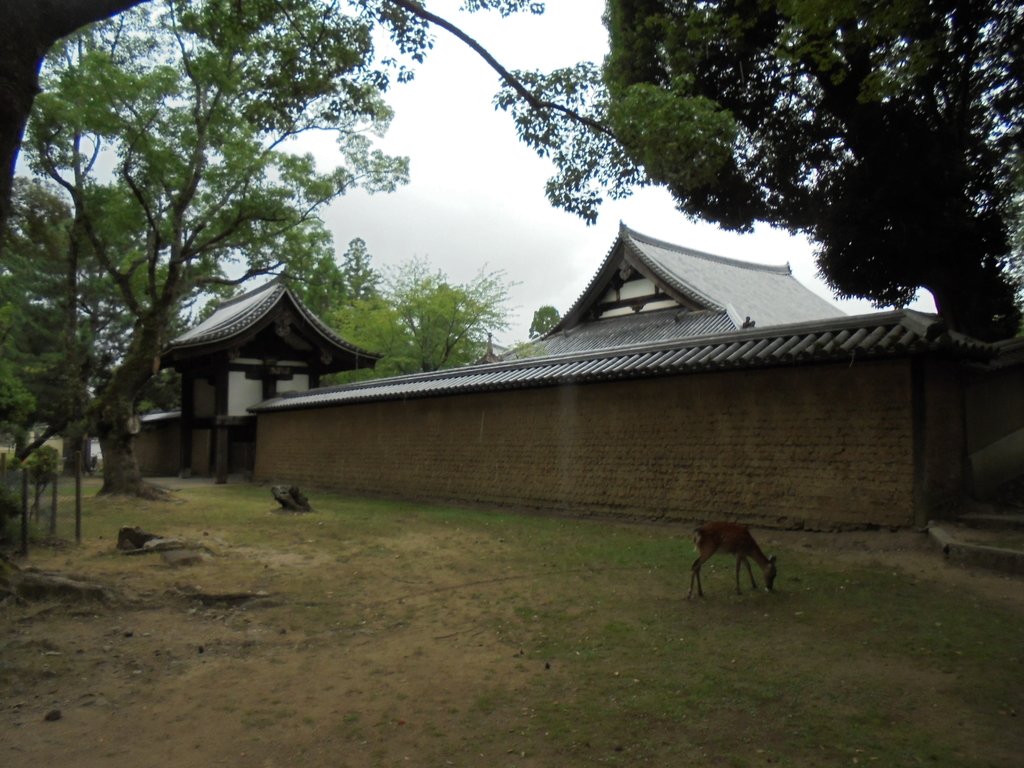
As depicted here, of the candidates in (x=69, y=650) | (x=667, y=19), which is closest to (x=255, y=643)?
(x=69, y=650)

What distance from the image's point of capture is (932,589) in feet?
23.1

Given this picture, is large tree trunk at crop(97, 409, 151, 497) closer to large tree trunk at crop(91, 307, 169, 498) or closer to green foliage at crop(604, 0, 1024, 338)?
large tree trunk at crop(91, 307, 169, 498)

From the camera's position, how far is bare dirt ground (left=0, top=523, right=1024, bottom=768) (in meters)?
3.93

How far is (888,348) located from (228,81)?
1312cm

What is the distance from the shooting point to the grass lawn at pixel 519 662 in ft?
12.6

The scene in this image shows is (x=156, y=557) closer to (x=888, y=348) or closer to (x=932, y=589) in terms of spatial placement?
(x=932, y=589)

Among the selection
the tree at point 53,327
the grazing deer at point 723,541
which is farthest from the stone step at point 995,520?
the tree at point 53,327

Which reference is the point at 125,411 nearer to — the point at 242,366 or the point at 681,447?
the point at 242,366

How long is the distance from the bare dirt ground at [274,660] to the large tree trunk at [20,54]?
335cm

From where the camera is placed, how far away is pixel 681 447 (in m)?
11.5

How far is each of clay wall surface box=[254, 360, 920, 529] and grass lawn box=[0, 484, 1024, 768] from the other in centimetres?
94

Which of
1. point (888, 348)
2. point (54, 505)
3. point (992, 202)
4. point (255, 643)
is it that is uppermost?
point (992, 202)

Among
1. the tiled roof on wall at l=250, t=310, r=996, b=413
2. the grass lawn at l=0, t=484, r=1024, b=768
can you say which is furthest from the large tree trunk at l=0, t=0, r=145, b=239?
the tiled roof on wall at l=250, t=310, r=996, b=413

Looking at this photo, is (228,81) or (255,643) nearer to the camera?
(255,643)
